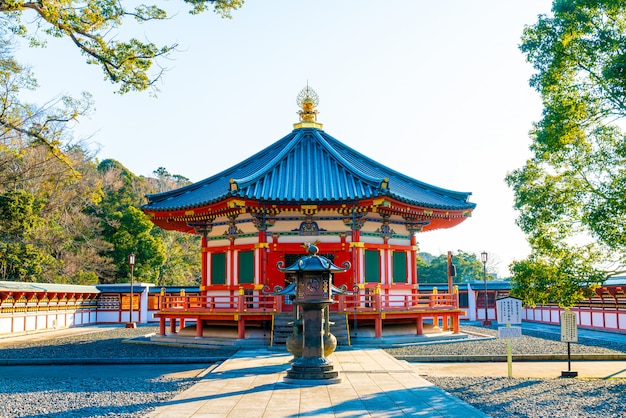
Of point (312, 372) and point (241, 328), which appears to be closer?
point (312, 372)

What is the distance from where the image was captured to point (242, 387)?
12414mm

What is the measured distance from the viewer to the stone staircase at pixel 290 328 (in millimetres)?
21125

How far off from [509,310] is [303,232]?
36.7 ft

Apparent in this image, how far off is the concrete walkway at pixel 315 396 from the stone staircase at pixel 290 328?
5.30 meters

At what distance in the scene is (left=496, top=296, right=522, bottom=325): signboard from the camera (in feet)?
47.7

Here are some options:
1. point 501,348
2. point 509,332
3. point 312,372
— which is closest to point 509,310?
point 509,332

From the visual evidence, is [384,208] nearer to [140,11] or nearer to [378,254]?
[378,254]

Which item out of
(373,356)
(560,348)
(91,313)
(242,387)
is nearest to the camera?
(242,387)

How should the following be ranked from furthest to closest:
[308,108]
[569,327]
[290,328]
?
[308,108] < [290,328] < [569,327]

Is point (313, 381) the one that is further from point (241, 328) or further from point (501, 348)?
point (501, 348)

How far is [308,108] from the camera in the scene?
30062mm

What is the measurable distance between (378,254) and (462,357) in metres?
7.30

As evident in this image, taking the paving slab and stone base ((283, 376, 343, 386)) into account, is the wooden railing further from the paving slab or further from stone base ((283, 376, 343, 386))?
stone base ((283, 376, 343, 386))

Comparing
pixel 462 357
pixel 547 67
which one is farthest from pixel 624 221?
pixel 462 357
